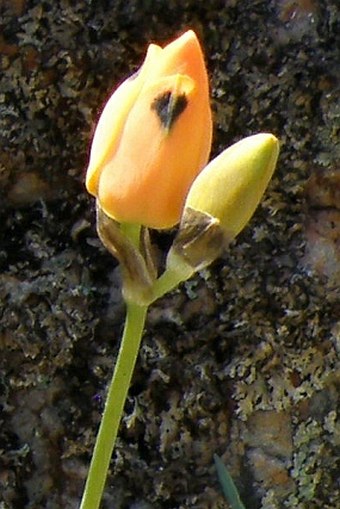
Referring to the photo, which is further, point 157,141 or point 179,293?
point 179,293

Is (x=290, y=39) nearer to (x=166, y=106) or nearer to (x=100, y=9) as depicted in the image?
(x=100, y=9)

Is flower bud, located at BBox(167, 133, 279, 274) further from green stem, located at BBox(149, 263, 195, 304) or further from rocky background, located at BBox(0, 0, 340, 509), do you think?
rocky background, located at BBox(0, 0, 340, 509)

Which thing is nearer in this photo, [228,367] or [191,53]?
[191,53]

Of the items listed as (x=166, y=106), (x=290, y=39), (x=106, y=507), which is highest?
(x=290, y=39)

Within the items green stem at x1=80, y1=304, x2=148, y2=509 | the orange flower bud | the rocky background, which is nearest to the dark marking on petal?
the orange flower bud

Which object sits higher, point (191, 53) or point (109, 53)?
point (109, 53)

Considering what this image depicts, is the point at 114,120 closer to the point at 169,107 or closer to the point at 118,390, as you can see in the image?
the point at 169,107

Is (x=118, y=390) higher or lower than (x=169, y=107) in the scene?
lower

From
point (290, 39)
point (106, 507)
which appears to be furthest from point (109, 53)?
point (106, 507)

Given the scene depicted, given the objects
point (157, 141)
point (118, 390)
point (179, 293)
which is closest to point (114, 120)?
point (157, 141)
